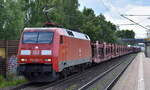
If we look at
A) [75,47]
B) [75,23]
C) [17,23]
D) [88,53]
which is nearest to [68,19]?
[75,23]

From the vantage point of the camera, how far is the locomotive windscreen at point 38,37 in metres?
19.0

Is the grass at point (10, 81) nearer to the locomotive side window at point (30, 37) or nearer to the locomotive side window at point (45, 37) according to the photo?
the locomotive side window at point (30, 37)

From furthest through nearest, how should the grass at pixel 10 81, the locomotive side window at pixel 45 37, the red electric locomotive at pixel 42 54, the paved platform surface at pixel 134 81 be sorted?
the locomotive side window at pixel 45 37 < the red electric locomotive at pixel 42 54 < the grass at pixel 10 81 < the paved platform surface at pixel 134 81

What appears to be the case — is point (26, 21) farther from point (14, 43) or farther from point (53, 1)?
point (14, 43)

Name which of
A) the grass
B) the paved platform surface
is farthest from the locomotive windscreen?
the paved platform surface

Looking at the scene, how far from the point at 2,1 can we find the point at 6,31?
336 centimetres

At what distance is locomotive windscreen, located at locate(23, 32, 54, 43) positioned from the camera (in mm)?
19016

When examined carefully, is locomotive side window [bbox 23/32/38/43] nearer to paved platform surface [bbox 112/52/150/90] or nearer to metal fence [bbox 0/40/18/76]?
metal fence [bbox 0/40/18/76]

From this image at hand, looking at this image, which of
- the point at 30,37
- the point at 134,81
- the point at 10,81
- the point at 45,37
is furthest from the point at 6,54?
the point at 134,81

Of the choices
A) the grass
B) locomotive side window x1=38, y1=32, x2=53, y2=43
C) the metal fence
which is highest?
locomotive side window x1=38, y1=32, x2=53, y2=43

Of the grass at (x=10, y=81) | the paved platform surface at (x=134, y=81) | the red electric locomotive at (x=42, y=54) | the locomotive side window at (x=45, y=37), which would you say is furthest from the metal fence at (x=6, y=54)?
the paved platform surface at (x=134, y=81)

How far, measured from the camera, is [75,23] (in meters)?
62.4

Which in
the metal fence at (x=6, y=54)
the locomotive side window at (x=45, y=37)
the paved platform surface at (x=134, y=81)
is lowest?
the paved platform surface at (x=134, y=81)

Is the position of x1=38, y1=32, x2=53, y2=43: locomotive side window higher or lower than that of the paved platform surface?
higher
